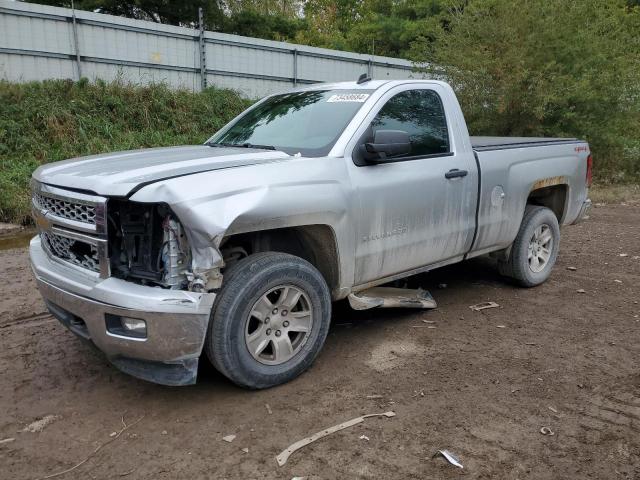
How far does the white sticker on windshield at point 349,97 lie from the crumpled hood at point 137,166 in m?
0.79

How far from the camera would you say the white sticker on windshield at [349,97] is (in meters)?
4.09

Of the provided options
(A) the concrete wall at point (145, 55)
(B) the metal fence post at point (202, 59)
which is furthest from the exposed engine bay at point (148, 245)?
(B) the metal fence post at point (202, 59)

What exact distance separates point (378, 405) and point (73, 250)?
1.99 metres

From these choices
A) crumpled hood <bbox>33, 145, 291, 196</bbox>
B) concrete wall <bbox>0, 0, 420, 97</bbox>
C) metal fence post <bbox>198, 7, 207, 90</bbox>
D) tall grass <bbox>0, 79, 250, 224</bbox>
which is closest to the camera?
crumpled hood <bbox>33, 145, 291, 196</bbox>

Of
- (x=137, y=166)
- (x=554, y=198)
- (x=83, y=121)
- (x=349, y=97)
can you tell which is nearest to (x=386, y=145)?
(x=349, y=97)

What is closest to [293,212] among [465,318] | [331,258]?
[331,258]

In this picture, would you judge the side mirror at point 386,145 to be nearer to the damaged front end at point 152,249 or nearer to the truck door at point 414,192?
the truck door at point 414,192

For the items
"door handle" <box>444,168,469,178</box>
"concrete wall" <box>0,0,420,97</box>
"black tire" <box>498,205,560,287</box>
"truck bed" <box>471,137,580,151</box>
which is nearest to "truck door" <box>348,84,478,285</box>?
"door handle" <box>444,168,469,178</box>

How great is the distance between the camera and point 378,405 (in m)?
3.21

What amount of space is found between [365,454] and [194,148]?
2.49m

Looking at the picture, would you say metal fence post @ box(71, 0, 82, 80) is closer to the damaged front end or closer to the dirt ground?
the dirt ground

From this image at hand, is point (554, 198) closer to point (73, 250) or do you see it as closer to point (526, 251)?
point (526, 251)

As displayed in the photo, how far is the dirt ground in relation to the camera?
268 cm

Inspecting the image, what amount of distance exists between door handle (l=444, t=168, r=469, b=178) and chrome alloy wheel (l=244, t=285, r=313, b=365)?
163 cm
